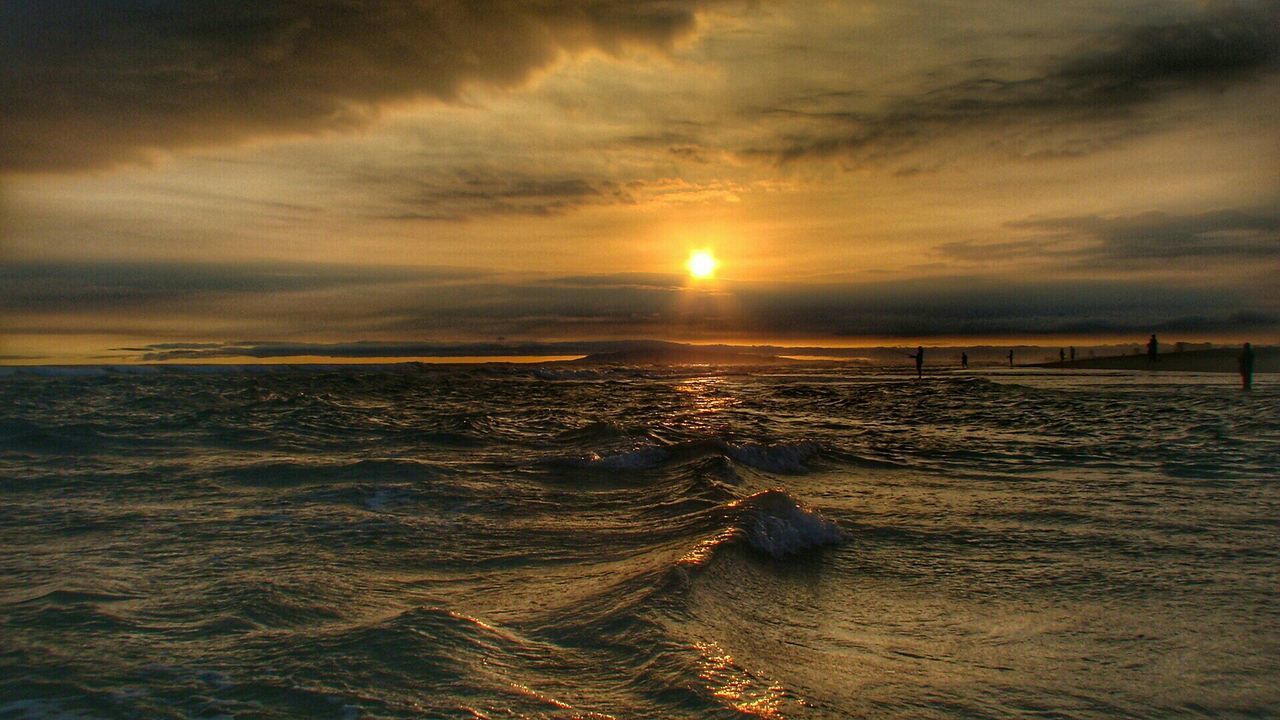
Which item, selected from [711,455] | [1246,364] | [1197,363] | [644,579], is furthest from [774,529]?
[1197,363]

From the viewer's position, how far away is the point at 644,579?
6.57 metres

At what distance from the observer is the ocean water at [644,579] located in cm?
437

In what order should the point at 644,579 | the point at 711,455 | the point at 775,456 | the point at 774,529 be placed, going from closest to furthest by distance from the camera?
the point at 644,579 → the point at 774,529 → the point at 775,456 → the point at 711,455

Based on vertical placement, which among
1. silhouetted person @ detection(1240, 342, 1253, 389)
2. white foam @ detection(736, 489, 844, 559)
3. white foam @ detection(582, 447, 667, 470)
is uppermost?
silhouetted person @ detection(1240, 342, 1253, 389)

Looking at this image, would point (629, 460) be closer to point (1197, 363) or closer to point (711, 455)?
point (711, 455)

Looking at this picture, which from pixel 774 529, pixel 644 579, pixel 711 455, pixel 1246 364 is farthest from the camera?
pixel 1246 364

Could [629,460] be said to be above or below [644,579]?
below

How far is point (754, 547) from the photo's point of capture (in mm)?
7668

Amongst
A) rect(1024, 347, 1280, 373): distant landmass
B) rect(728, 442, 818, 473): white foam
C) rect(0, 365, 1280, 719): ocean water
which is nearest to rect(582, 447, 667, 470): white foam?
rect(0, 365, 1280, 719): ocean water

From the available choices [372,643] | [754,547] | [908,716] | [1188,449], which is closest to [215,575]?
[372,643]

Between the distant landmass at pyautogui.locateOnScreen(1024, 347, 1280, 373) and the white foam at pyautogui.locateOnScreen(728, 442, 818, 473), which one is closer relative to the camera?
the white foam at pyautogui.locateOnScreen(728, 442, 818, 473)

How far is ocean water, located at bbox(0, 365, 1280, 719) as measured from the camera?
4.37m

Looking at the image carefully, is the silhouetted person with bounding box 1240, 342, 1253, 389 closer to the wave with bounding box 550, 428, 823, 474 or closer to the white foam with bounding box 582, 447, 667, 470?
the wave with bounding box 550, 428, 823, 474

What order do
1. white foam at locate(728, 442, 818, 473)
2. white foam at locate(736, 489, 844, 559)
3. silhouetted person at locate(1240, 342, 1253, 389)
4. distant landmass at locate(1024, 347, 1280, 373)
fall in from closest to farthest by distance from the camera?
white foam at locate(736, 489, 844, 559) < white foam at locate(728, 442, 818, 473) < silhouetted person at locate(1240, 342, 1253, 389) < distant landmass at locate(1024, 347, 1280, 373)
